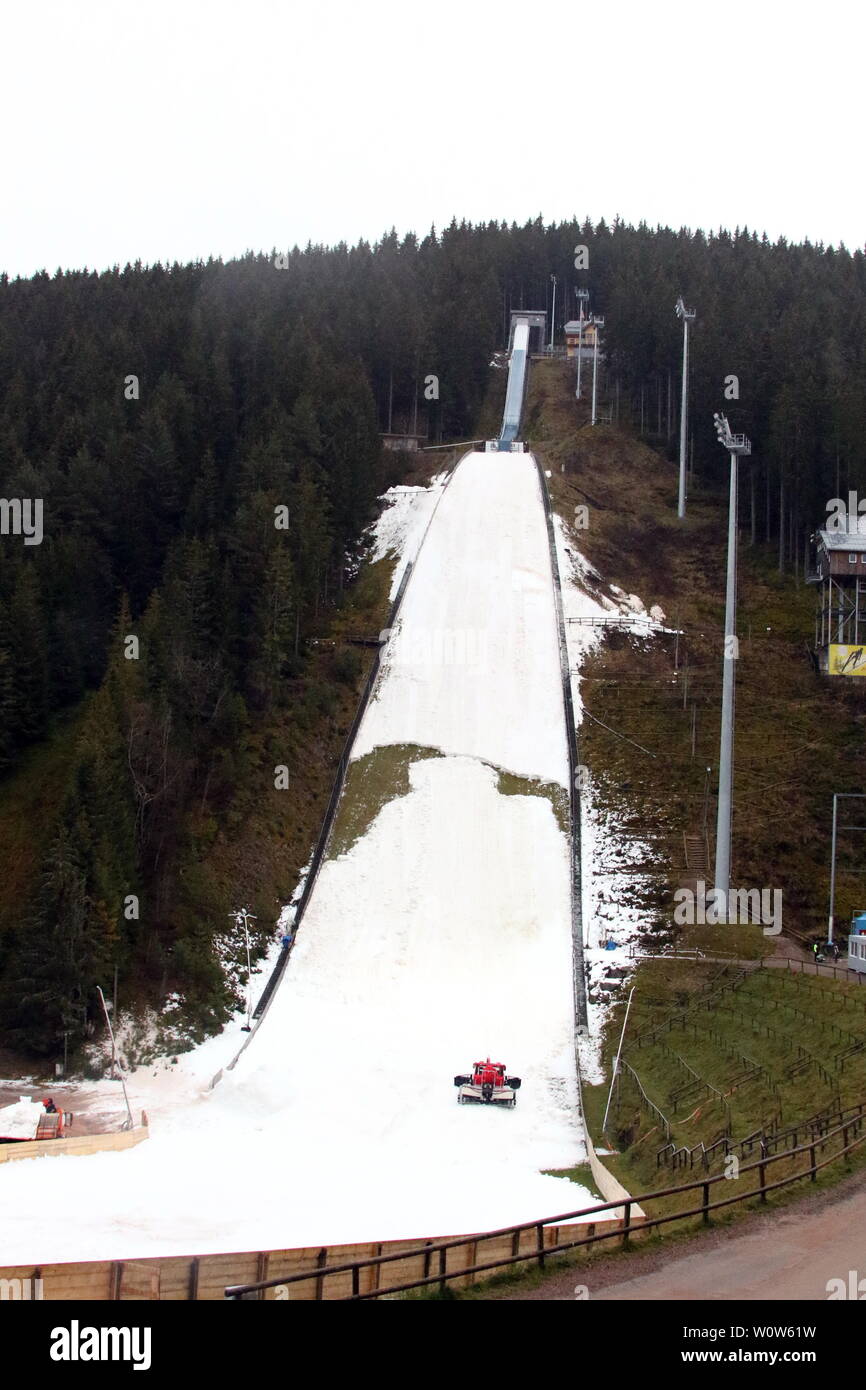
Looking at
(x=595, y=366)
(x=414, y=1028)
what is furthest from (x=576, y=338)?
(x=414, y=1028)

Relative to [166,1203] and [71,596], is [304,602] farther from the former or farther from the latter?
[166,1203]

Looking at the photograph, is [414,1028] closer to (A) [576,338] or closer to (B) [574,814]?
(B) [574,814]

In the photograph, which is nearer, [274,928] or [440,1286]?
[440,1286]

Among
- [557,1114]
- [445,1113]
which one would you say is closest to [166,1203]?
[445,1113]

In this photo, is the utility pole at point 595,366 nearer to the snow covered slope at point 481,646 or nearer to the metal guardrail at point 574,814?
the snow covered slope at point 481,646

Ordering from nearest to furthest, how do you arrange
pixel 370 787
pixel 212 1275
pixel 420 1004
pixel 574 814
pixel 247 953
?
pixel 212 1275, pixel 420 1004, pixel 247 953, pixel 574 814, pixel 370 787

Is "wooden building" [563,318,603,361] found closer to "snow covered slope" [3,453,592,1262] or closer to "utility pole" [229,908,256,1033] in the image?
"snow covered slope" [3,453,592,1262]

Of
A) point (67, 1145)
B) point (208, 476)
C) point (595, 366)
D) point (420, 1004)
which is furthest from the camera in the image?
point (595, 366)
